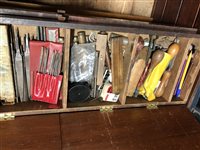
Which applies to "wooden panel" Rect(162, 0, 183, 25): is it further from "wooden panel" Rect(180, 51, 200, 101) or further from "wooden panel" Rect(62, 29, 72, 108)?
"wooden panel" Rect(62, 29, 72, 108)

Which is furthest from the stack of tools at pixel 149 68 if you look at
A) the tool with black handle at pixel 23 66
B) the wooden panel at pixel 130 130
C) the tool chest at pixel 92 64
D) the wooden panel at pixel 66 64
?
the tool with black handle at pixel 23 66

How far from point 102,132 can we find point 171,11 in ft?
2.64

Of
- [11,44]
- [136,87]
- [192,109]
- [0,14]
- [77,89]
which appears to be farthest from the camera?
[192,109]

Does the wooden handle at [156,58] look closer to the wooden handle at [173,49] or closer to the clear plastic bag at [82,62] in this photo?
the wooden handle at [173,49]

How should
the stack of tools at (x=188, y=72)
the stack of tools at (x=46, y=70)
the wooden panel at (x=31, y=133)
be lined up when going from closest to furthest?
the wooden panel at (x=31, y=133)
the stack of tools at (x=46, y=70)
the stack of tools at (x=188, y=72)

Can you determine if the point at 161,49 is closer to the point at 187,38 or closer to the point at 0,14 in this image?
the point at 187,38

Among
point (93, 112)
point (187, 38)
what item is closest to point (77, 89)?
point (93, 112)

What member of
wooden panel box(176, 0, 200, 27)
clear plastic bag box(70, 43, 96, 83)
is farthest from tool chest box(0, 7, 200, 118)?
wooden panel box(176, 0, 200, 27)

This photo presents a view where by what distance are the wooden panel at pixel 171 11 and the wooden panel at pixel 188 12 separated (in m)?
0.03

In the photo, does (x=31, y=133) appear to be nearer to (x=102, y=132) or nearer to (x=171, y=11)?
(x=102, y=132)

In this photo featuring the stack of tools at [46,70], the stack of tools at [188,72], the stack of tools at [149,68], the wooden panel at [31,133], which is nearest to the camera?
the wooden panel at [31,133]

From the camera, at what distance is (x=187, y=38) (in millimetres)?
1060

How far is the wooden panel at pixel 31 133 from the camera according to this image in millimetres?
828

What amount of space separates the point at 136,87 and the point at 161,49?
0.25 metres
